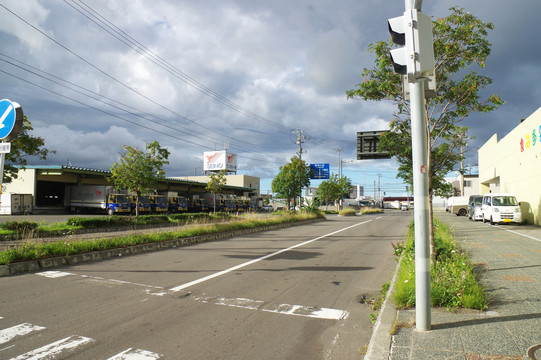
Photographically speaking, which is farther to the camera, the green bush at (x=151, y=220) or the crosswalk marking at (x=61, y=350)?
the green bush at (x=151, y=220)

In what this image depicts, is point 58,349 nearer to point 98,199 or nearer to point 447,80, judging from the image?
point 447,80

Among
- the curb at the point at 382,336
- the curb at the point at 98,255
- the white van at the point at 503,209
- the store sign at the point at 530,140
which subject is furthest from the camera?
the white van at the point at 503,209

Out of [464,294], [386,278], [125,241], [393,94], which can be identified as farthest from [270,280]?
[125,241]

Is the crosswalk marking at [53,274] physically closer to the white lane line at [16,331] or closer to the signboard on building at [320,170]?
the white lane line at [16,331]

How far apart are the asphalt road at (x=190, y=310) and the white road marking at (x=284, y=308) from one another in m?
0.02

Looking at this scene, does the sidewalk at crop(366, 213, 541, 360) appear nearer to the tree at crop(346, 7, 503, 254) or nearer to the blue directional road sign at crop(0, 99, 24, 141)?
the tree at crop(346, 7, 503, 254)

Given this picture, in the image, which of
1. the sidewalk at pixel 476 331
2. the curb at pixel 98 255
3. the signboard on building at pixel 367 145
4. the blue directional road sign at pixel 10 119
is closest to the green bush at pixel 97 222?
the curb at pixel 98 255

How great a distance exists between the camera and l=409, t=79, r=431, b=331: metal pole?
4098 millimetres

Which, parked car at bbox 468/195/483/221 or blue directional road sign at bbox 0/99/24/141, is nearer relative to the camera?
blue directional road sign at bbox 0/99/24/141

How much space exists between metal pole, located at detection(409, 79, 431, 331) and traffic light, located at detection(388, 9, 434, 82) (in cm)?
18

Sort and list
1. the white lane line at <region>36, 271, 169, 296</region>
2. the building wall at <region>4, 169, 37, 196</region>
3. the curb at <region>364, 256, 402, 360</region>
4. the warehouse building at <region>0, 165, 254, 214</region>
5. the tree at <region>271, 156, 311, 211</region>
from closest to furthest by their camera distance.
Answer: the curb at <region>364, 256, 402, 360</region>, the white lane line at <region>36, 271, 169, 296</region>, the tree at <region>271, 156, 311, 211</region>, the warehouse building at <region>0, 165, 254, 214</region>, the building wall at <region>4, 169, 37, 196</region>

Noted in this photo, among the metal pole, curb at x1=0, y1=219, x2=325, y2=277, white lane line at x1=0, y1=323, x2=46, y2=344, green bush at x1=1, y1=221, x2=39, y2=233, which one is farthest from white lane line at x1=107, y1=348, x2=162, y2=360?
green bush at x1=1, y1=221, x2=39, y2=233

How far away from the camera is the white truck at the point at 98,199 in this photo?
125 ft

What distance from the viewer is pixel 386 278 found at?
798 cm
